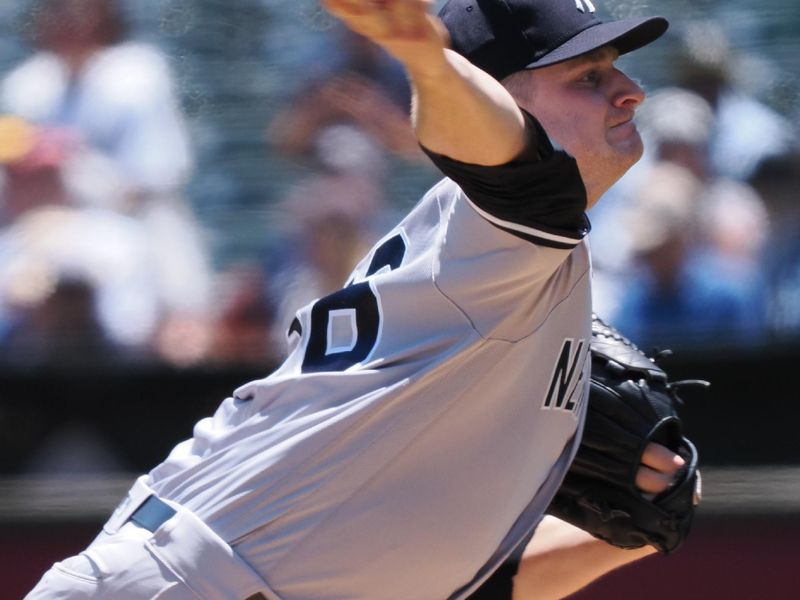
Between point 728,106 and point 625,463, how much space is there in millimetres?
1679

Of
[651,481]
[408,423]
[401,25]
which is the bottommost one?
[651,481]

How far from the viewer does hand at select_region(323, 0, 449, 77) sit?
4.30ft

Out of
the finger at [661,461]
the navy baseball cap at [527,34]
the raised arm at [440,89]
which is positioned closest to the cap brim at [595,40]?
the navy baseball cap at [527,34]

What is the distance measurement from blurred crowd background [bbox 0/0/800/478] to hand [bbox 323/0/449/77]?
212 cm

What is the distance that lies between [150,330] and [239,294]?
251 millimetres

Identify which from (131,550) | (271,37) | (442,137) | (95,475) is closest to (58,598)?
(131,550)

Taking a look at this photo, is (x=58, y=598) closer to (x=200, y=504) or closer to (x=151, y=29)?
(x=200, y=504)

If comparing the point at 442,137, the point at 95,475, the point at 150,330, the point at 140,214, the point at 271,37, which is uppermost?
the point at 442,137

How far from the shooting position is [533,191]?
61.4 inches

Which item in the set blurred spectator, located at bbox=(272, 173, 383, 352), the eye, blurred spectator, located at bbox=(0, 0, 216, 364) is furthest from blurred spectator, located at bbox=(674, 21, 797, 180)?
the eye

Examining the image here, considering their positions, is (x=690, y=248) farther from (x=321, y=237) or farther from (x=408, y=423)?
(x=408, y=423)

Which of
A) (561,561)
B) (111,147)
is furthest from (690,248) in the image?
(111,147)

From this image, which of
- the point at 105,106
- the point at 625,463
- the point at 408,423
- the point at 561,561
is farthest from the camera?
the point at 105,106

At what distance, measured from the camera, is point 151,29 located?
3789 millimetres
